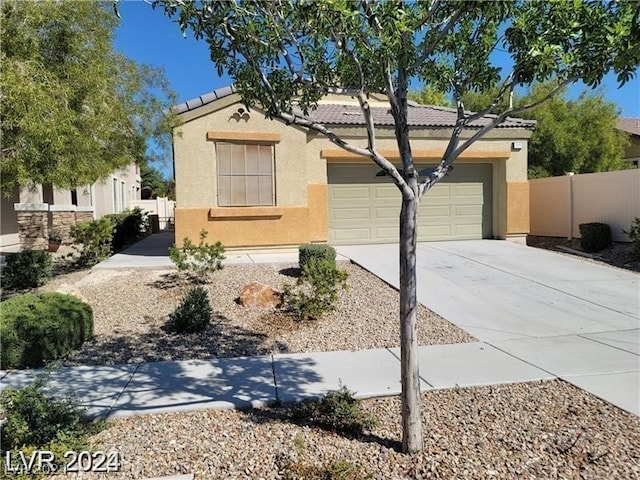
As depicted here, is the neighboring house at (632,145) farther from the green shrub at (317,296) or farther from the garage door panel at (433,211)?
the green shrub at (317,296)

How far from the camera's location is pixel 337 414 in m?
3.69

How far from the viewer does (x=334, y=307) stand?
23.5 ft

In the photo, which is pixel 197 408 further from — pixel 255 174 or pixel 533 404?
pixel 255 174

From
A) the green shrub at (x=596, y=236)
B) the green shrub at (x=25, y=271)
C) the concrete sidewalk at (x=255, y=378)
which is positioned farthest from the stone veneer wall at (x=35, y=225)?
the green shrub at (x=596, y=236)

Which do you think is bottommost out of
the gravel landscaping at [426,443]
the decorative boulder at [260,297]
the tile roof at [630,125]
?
the gravel landscaping at [426,443]

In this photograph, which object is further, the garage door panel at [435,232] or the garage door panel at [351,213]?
the garage door panel at [435,232]

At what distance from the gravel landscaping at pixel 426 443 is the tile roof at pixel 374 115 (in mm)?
9022

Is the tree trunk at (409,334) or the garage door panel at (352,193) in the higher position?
the garage door panel at (352,193)

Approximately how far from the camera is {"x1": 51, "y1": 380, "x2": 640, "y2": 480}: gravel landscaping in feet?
10.3

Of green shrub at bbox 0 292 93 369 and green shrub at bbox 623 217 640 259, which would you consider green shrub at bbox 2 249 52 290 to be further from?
green shrub at bbox 623 217 640 259

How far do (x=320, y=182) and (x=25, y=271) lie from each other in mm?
7304

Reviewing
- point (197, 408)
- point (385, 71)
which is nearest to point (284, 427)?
point (197, 408)

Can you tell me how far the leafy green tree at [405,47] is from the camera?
304cm

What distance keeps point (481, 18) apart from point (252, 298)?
534 cm
